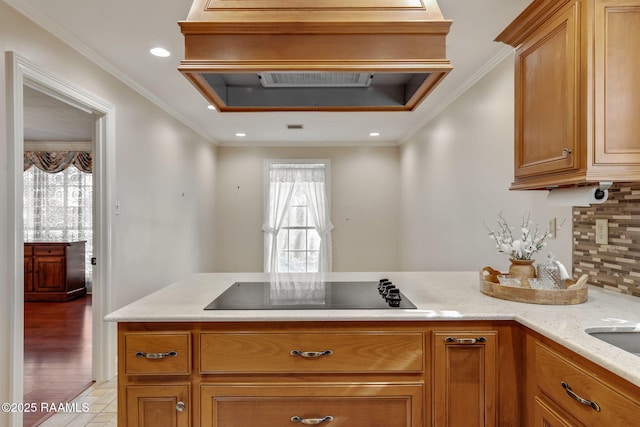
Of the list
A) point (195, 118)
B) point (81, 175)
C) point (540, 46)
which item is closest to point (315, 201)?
point (195, 118)

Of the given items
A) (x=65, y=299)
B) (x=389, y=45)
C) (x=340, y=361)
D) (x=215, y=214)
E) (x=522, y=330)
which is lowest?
(x=65, y=299)

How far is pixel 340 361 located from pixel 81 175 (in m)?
5.91

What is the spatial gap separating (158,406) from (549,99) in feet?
6.80

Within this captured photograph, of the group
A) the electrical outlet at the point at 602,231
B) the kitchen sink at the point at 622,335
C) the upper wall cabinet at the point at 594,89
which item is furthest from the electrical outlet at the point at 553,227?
the kitchen sink at the point at 622,335

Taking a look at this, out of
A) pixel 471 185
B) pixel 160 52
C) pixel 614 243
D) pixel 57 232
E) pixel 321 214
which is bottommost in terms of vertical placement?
pixel 57 232

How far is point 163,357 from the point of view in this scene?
4.48 ft

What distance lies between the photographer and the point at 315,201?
5641mm

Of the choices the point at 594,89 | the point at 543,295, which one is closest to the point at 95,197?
the point at 543,295

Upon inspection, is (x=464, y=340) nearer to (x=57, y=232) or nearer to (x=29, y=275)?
(x=29, y=275)

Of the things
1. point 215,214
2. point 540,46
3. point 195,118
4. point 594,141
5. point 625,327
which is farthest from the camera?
point 215,214

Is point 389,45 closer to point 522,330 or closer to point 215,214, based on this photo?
point 522,330

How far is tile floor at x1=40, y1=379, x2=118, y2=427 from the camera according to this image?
2189 mm

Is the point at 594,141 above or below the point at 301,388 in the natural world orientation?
above

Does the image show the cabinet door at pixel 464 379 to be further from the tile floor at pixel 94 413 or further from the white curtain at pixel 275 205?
the white curtain at pixel 275 205
